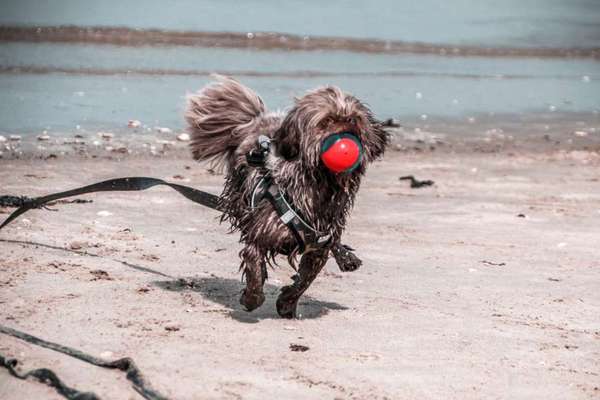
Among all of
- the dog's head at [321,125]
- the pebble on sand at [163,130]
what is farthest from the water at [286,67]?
the dog's head at [321,125]

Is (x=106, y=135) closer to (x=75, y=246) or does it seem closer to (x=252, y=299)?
(x=75, y=246)

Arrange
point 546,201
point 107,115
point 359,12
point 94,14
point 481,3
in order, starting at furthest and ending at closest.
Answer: point 481,3 < point 359,12 < point 94,14 < point 107,115 < point 546,201

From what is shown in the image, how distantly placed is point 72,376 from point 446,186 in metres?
6.49

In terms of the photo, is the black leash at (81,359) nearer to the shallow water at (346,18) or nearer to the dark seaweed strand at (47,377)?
the dark seaweed strand at (47,377)

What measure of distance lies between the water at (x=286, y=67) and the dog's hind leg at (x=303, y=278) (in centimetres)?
687

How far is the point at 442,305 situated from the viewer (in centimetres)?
647

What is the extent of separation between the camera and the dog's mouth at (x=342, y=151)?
5.34 m

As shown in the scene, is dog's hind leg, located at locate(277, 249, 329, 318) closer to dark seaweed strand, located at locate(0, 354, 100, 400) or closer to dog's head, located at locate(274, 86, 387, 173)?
dog's head, located at locate(274, 86, 387, 173)

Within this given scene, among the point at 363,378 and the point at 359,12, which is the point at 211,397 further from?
the point at 359,12

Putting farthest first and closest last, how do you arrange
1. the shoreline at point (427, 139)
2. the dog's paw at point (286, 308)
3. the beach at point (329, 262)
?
the shoreline at point (427, 139) → the dog's paw at point (286, 308) → the beach at point (329, 262)

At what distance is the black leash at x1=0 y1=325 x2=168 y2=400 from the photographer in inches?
174

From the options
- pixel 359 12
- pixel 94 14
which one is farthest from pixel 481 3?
pixel 94 14

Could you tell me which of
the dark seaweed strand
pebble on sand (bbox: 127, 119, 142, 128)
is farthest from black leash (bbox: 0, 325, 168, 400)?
pebble on sand (bbox: 127, 119, 142, 128)

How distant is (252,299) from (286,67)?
13.0 meters
